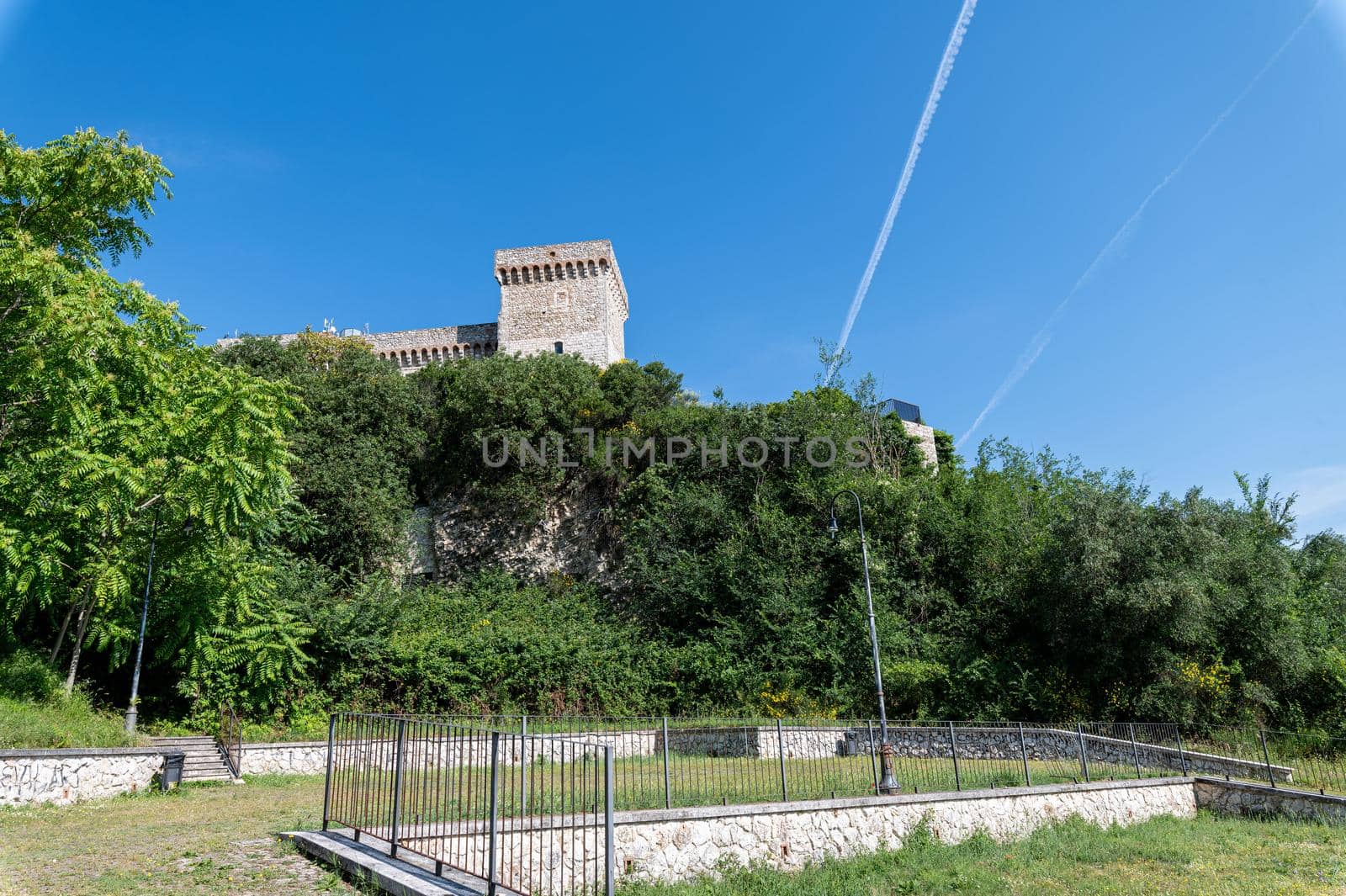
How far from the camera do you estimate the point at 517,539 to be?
30.2 metres

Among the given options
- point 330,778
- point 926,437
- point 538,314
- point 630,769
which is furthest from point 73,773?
point 538,314

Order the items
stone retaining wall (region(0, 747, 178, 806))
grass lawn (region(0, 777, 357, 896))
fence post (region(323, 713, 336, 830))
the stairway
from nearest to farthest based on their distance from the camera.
A: 1. grass lawn (region(0, 777, 357, 896))
2. fence post (region(323, 713, 336, 830))
3. stone retaining wall (region(0, 747, 178, 806))
4. the stairway

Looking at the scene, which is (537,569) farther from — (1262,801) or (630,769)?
(1262,801)

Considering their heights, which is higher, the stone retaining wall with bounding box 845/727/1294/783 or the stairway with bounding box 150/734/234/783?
the stairway with bounding box 150/734/234/783

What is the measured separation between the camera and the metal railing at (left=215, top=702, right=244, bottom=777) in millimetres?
14911

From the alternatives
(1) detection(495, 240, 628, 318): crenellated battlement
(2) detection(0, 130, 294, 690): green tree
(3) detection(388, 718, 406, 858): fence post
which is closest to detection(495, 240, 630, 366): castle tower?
(1) detection(495, 240, 628, 318): crenellated battlement

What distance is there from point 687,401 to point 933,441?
13.2 metres

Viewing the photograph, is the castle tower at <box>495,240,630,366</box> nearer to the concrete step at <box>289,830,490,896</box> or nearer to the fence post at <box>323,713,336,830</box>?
the fence post at <box>323,713,336,830</box>

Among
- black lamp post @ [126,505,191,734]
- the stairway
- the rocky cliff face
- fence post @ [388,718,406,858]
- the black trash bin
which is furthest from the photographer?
the rocky cliff face

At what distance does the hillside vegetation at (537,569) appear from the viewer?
15516mm

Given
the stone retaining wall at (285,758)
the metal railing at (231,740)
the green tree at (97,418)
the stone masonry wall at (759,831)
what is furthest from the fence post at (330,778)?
the green tree at (97,418)

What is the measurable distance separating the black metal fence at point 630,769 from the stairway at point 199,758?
152 inches

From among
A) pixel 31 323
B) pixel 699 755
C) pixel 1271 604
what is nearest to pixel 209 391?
pixel 31 323

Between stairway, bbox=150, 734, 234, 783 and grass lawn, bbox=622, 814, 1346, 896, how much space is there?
1012 centimetres
